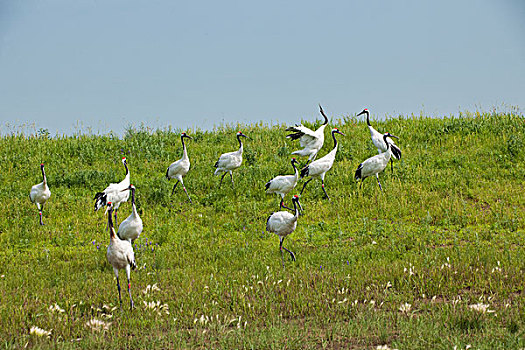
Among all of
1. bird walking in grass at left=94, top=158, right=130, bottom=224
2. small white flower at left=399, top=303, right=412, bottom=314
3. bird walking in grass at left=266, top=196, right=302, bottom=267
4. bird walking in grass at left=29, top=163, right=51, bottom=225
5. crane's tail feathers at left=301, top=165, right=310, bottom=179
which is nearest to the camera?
small white flower at left=399, top=303, right=412, bottom=314

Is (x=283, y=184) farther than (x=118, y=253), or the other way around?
(x=283, y=184)

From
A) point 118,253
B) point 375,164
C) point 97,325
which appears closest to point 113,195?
point 118,253

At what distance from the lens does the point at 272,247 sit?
36.4 feet

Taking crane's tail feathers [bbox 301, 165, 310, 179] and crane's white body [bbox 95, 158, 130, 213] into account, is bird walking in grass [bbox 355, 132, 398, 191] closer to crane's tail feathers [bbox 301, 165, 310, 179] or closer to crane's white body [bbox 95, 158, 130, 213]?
crane's tail feathers [bbox 301, 165, 310, 179]

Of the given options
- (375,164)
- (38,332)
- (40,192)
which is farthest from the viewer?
(375,164)

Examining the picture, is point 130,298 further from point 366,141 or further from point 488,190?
point 366,141

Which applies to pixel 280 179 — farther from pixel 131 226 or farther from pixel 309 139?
pixel 131 226

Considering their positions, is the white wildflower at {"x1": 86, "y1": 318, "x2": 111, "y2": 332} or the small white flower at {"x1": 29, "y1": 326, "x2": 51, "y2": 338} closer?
the small white flower at {"x1": 29, "y1": 326, "x2": 51, "y2": 338}

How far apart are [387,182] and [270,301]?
8855mm

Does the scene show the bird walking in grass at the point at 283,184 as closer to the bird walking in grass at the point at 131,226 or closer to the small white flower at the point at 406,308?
the bird walking in grass at the point at 131,226

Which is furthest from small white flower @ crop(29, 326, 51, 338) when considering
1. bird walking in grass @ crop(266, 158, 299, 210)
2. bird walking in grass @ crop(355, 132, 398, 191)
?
bird walking in grass @ crop(355, 132, 398, 191)

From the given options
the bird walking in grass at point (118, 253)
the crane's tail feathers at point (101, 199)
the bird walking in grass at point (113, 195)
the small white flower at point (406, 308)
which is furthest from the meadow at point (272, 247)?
the bird walking in grass at point (113, 195)

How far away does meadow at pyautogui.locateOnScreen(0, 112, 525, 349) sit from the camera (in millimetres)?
6203

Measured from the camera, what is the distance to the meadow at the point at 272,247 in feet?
20.4
